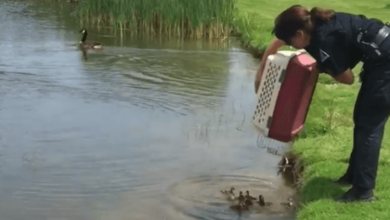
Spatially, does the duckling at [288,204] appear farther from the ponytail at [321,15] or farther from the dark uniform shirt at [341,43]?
the ponytail at [321,15]

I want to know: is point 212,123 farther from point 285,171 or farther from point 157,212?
point 157,212

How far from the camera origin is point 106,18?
55.3ft

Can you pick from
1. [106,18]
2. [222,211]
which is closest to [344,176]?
[222,211]

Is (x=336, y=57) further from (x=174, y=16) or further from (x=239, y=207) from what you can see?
(x=174, y=16)

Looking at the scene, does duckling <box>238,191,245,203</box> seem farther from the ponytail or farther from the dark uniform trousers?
the ponytail

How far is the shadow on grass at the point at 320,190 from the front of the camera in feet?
17.3

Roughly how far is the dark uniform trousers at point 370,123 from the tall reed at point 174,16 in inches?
403

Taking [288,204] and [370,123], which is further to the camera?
[288,204]

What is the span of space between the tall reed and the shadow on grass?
31.6ft

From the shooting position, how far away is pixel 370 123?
4.80 metres

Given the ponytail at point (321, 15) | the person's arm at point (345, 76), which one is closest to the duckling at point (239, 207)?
the person's arm at point (345, 76)

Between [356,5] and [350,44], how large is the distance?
16.1 metres

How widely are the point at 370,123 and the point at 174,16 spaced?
1099 centimetres

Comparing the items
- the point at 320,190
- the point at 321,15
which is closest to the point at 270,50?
the point at 321,15
